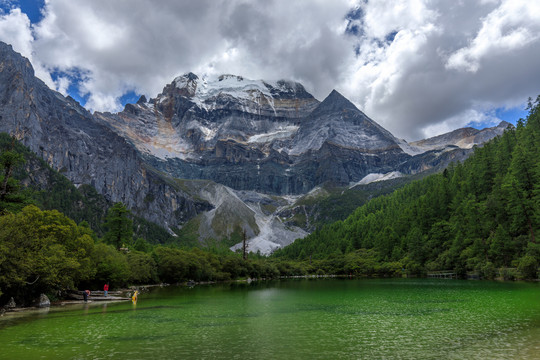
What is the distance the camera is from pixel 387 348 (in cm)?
2027

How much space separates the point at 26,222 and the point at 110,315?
15.2 metres

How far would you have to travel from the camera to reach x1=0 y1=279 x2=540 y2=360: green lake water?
768 inches

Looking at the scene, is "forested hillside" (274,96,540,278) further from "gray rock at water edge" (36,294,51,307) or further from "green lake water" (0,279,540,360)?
"gray rock at water edge" (36,294,51,307)

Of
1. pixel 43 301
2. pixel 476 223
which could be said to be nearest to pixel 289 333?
pixel 43 301

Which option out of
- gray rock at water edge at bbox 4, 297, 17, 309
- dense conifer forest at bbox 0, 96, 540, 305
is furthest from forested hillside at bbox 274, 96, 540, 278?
gray rock at water edge at bbox 4, 297, 17, 309

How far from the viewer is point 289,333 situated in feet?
83.2

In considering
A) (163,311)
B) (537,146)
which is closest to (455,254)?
(537,146)

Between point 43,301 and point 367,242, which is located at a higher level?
point 367,242

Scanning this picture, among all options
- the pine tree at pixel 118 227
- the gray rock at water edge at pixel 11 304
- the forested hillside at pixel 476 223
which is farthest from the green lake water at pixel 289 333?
the pine tree at pixel 118 227

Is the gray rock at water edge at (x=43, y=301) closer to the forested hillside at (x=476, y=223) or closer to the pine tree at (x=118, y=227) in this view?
the pine tree at (x=118, y=227)

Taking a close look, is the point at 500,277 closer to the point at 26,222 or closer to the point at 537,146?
the point at 537,146

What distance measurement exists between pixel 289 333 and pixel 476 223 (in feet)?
265

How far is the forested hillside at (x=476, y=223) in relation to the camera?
2940 inches

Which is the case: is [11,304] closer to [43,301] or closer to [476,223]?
[43,301]
